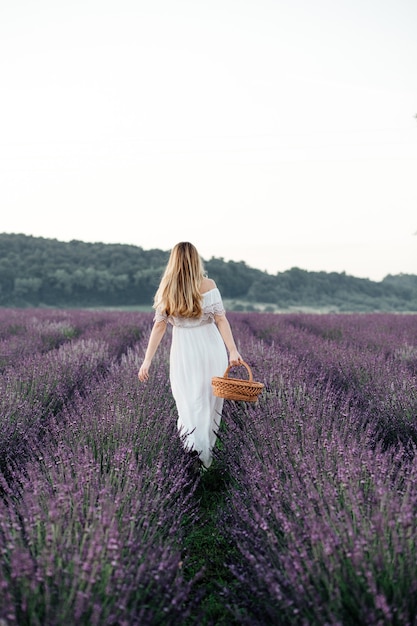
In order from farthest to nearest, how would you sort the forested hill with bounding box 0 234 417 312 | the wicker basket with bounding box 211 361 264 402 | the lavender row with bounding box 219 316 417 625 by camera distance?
the forested hill with bounding box 0 234 417 312
the wicker basket with bounding box 211 361 264 402
the lavender row with bounding box 219 316 417 625

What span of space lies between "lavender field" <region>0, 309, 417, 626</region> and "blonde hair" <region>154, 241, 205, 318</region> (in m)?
0.71

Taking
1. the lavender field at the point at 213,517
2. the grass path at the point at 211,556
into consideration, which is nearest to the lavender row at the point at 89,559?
the lavender field at the point at 213,517

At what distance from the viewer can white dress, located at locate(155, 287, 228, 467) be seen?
4.00 meters

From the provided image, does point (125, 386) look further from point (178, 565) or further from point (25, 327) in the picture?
point (25, 327)

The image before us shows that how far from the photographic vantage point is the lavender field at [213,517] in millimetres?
1749

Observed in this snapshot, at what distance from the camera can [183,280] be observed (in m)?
3.76

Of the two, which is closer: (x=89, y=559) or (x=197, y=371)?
(x=89, y=559)

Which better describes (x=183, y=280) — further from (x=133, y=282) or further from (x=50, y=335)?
(x=133, y=282)

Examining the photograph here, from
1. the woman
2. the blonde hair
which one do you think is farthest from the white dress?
the blonde hair

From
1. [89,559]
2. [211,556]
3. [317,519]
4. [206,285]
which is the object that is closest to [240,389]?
[206,285]

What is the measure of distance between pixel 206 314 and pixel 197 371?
0.38 metres

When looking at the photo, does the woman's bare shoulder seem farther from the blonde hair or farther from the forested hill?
the forested hill

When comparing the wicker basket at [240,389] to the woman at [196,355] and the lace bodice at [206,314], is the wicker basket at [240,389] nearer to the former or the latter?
the woman at [196,355]

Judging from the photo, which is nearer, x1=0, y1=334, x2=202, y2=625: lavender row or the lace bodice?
x1=0, y1=334, x2=202, y2=625: lavender row
